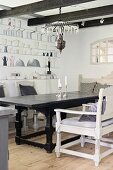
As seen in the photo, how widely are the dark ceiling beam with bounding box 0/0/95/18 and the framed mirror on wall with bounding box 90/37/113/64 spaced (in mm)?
2602

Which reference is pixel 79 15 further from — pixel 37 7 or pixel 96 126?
pixel 96 126

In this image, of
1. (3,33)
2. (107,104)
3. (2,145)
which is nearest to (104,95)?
(107,104)

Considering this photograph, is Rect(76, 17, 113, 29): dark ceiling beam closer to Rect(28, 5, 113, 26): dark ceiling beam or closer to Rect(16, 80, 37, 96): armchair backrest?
Rect(28, 5, 113, 26): dark ceiling beam

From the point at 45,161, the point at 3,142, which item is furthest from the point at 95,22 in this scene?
Result: the point at 3,142

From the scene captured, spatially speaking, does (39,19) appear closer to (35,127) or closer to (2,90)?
(2,90)

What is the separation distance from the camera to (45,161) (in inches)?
131

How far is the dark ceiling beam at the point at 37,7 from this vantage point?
411 centimetres

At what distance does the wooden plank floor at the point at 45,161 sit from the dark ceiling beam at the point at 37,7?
7.80ft

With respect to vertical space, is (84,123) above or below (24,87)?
below

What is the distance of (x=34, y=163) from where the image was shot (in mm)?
3262

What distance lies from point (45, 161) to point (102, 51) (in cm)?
425

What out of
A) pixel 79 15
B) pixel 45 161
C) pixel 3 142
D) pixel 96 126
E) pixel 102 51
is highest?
pixel 79 15

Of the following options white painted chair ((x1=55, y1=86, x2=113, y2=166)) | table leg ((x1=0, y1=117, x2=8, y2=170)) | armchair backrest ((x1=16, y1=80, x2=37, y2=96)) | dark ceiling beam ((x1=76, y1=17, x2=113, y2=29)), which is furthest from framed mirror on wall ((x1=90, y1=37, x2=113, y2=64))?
table leg ((x1=0, y1=117, x2=8, y2=170))

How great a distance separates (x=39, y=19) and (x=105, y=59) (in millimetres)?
2056
